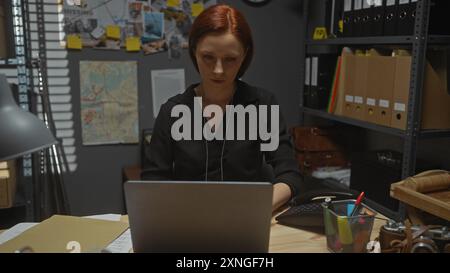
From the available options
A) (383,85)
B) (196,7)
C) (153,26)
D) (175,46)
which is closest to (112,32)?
(153,26)

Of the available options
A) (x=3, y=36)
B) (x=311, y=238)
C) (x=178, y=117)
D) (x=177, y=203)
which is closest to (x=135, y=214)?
(x=177, y=203)

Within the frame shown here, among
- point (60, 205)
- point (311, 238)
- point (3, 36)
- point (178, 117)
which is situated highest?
point (3, 36)

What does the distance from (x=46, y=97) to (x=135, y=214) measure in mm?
1795

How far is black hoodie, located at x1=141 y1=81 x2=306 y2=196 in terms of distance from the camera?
1528 mm

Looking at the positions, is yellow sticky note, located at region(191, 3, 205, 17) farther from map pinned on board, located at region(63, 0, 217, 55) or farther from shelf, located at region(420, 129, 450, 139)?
shelf, located at region(420, 129, 450, 139)

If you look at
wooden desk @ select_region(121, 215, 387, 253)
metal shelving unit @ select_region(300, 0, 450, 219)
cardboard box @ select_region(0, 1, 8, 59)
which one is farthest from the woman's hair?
cardboard box @ select_region(0, 1, 8, 59)

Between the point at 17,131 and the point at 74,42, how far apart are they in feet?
6.23

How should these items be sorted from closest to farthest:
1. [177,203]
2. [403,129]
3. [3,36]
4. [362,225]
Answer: [177,203]
[362,225]
[403,129]
[3,36]

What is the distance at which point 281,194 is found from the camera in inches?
53.9

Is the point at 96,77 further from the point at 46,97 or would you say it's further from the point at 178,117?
the point at 178,117

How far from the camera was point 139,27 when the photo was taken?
102 inches

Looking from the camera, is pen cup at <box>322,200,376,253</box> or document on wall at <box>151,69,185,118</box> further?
document on wall at <box>151,69,185,118</box>

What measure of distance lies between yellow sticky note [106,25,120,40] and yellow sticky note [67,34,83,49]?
0.54 ft

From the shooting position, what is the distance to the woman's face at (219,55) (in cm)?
138
